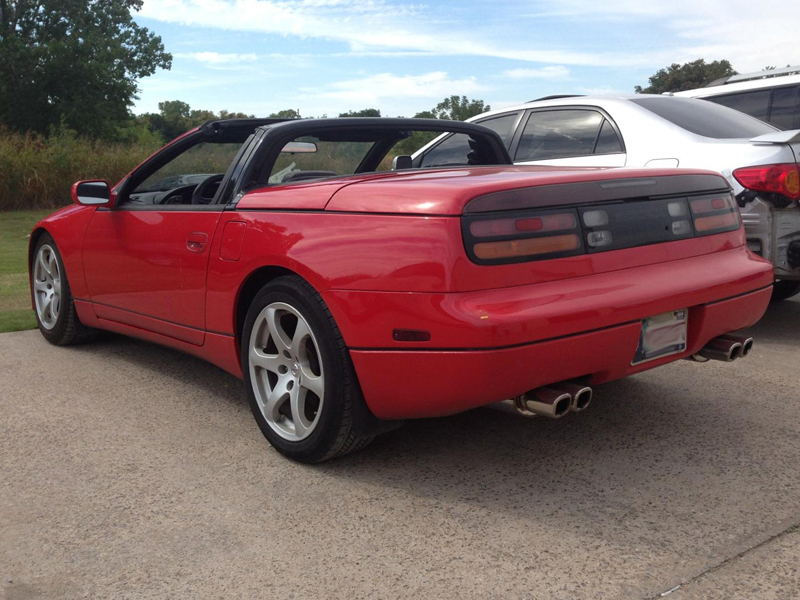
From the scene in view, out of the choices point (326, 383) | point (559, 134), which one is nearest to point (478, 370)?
point (326, 383)

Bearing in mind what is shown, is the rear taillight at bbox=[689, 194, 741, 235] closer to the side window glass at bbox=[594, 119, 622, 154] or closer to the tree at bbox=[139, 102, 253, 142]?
the side window glass at bbox=[594, 119, 622, 154]

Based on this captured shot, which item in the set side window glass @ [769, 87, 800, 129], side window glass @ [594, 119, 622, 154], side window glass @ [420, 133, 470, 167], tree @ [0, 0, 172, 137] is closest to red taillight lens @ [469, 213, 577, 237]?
side window glass @ [420, 133, 470, 167]

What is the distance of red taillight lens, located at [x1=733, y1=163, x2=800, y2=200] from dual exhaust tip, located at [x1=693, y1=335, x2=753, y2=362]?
6.52 ft

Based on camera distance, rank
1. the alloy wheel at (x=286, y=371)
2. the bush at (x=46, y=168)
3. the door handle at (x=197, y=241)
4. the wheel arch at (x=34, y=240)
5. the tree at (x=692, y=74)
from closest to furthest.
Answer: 1. the alloy wheel at (x=286, y=371)
2. the door handle at (x=197, y=241)
3. the wheel arch at (x=34, y=240)
4. the bush at (x=46, y=168)
5. the tree at (x=692, y=74)

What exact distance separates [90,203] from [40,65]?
1511 inches

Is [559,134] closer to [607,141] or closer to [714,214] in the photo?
[607,141]

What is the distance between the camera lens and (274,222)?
3.37 m

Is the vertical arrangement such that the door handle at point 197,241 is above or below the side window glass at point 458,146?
below

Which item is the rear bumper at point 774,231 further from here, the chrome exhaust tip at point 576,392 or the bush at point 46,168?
the bush at point 46,168

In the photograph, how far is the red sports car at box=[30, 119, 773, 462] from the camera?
109 inches

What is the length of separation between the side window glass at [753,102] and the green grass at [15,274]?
20.7ft

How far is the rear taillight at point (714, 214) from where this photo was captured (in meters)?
3.41

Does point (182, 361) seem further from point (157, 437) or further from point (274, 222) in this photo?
point (274, 222)

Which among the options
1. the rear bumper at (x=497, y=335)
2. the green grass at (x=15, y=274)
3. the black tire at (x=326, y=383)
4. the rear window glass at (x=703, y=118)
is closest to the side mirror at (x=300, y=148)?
the black tire at (x=326, y=383)
